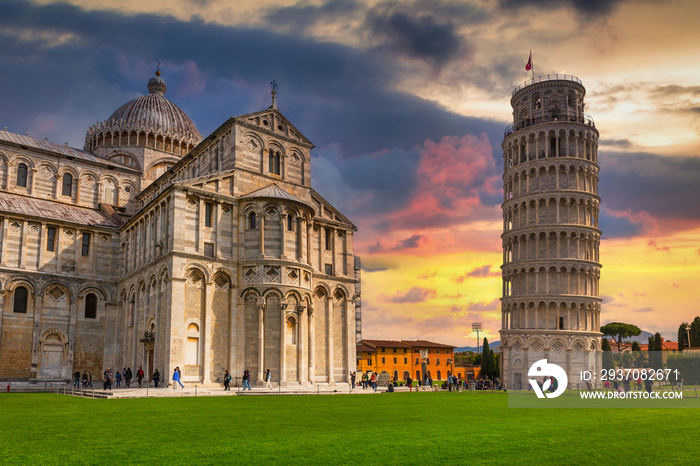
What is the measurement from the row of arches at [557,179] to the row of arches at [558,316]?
44.9 ft

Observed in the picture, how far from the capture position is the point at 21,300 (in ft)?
148

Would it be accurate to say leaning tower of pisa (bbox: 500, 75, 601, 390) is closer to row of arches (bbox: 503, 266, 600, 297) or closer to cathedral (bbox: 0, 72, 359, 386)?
row of arches (bbox: 503, 266, 600, 297)

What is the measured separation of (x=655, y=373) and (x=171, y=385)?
26.8 meters

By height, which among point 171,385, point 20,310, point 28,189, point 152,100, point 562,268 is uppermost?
point 152,100

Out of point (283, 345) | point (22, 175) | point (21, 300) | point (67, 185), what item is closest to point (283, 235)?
point (283, 345)

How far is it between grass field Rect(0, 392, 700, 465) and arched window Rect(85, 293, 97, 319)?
92.2ft

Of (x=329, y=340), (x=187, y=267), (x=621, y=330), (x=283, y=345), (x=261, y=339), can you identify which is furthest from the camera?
(x=621, y=330)

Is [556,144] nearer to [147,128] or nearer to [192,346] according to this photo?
[147,128]

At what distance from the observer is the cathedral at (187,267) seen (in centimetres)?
3903

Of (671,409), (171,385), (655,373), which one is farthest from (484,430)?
(171,385)

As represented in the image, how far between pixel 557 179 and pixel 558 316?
53.3 ft

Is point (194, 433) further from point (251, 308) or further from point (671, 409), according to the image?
point (251, 308)

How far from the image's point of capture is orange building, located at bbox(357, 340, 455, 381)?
354ft

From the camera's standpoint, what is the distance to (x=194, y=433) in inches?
574
